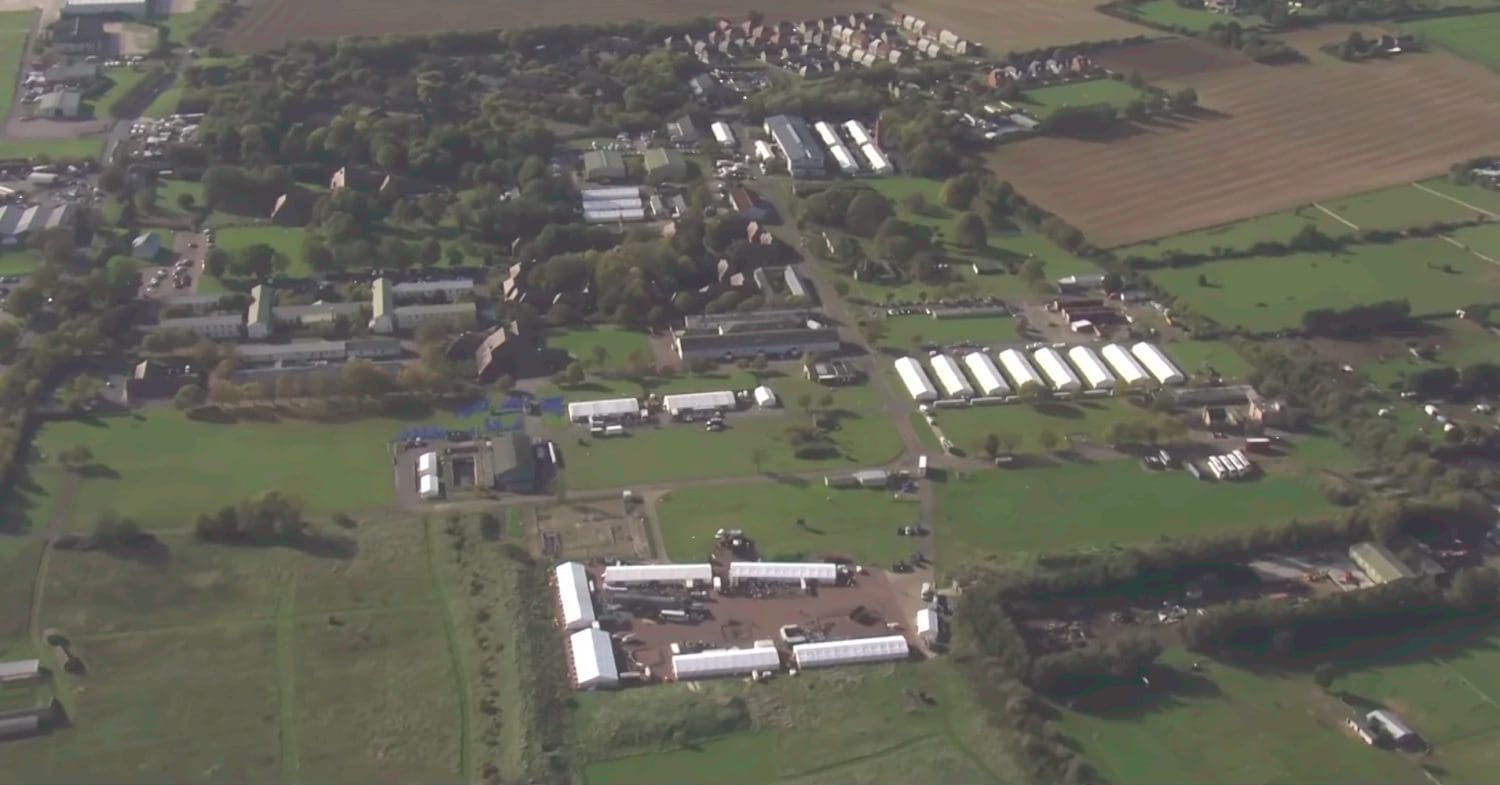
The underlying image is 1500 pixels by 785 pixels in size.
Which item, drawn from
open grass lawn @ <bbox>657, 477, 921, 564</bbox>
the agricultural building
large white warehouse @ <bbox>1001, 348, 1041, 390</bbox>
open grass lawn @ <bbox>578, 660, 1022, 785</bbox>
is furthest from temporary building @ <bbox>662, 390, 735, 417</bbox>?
A: the agricultural building

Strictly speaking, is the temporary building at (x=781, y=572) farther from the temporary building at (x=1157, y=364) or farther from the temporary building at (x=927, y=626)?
the temporary building at (x=1157, y=364)

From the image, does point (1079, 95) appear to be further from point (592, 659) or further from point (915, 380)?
point (592, 659)

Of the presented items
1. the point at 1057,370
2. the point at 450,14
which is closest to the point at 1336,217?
the point at 1057,370

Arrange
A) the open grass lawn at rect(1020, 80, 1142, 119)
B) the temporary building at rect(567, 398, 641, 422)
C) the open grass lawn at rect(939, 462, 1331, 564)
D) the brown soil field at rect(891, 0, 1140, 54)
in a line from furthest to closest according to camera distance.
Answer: the brown soil field at rect(891, 0, 1140, 54) → the open grass lawn at rect(1020, 80, 1142, 119) → the temporary building at rect(567, 398, 641, 422) → the open grass lawn at rect(939, 462, 1331, 564)

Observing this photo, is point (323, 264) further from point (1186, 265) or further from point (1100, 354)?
point (1186, 265)

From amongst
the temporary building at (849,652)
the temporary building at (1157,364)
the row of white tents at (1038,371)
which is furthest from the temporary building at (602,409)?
the temporary building at (1157,364)

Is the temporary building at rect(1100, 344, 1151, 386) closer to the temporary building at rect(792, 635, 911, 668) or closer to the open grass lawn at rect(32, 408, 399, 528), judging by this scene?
the temporary building at rect(792, 635, 911, 668)

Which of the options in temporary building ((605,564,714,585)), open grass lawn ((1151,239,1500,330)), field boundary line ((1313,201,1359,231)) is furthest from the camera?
field boundary line ((1313,201,1359,231))
